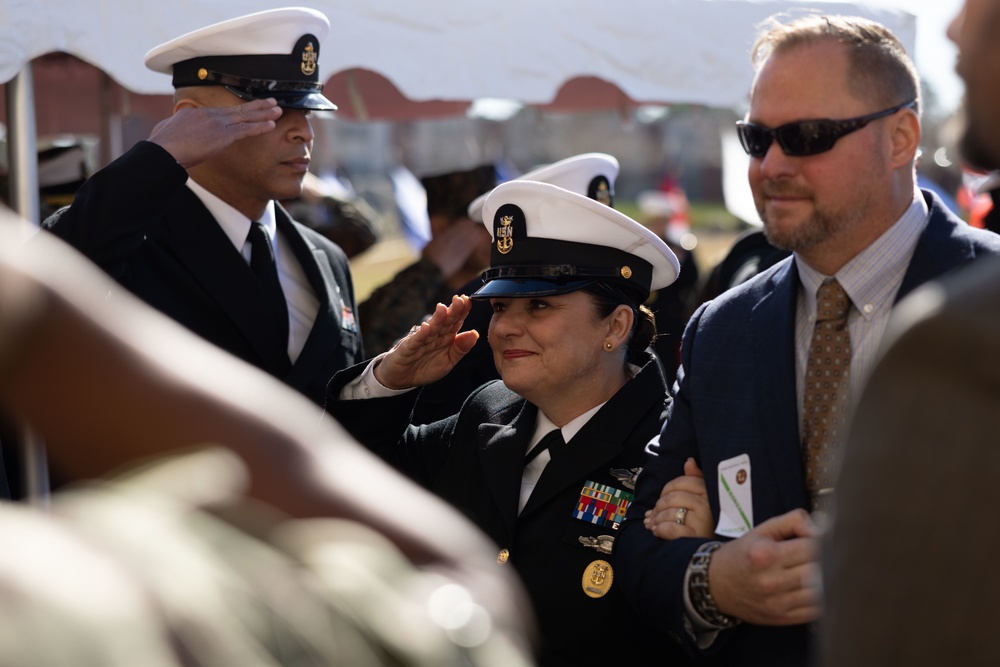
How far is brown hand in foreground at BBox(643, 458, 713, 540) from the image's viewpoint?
7.89 feet

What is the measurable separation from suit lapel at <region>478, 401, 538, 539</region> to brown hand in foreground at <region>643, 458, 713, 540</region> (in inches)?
21.1

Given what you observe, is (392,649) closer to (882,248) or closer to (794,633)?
(794,633)

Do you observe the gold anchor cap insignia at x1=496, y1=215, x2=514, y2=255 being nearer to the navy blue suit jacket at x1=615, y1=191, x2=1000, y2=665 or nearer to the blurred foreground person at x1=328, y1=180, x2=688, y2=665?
the blurred foreground person at x1=328, y1=180, x2=688, y2=665

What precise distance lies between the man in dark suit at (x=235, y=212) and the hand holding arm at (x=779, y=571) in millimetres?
1730

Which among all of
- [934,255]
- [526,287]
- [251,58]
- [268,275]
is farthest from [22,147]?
[934,255]

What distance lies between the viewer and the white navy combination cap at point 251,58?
377cm

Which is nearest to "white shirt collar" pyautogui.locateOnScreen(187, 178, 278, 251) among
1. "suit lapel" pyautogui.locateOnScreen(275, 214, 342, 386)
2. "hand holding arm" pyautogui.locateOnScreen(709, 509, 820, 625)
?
"suit lapel" pyautogui.locateOnScreen(275, 214, 342, 386)

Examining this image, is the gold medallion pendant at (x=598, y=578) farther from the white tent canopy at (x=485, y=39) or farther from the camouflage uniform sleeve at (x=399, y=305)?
the white tent canopy at (x=485, y=39)

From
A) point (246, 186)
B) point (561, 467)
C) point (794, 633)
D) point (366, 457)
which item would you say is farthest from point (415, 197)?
point (366, 457)

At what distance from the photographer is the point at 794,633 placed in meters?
2.26

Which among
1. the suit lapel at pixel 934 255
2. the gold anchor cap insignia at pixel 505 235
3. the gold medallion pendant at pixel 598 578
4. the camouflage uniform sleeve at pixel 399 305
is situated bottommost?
the camouflage uniform sleeve at pixel 399 305

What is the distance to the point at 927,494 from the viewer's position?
925 mm

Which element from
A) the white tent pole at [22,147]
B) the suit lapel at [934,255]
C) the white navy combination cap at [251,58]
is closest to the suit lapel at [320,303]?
the white navy combination cap at [251,58]

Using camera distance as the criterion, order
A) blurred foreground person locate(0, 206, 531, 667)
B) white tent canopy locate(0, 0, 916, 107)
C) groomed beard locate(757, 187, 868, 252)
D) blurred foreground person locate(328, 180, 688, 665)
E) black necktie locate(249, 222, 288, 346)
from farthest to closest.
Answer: white tent canopy locate(0, 0, 916, 107)
black necktie locate(249, 222, 288, 346)
blurred foreground person locate(328, 180, 688, 665)
groomed beard locate(757, 187, 868, 252)
blurred foreground person locate(0, 206, 531, 667)
